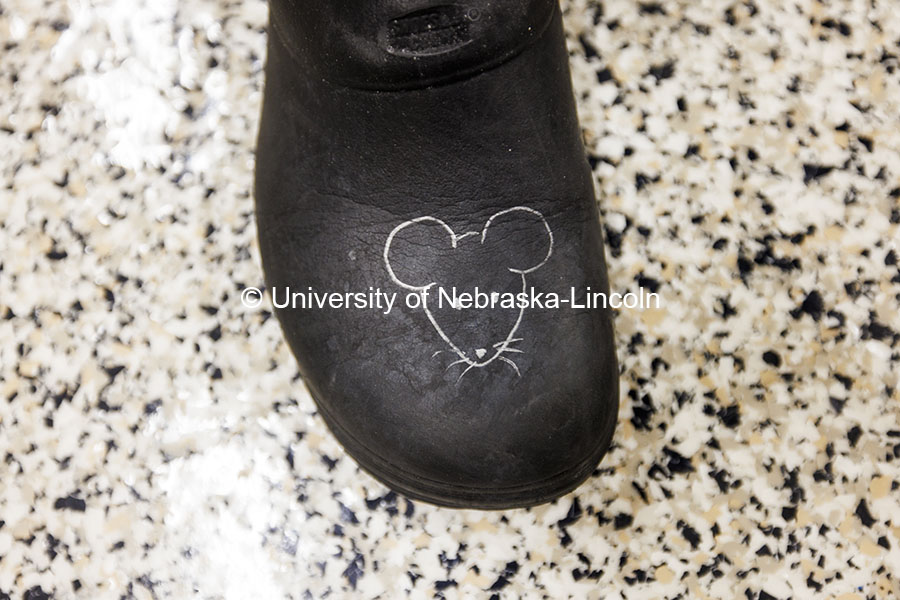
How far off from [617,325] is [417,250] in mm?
261

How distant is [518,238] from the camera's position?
59cm

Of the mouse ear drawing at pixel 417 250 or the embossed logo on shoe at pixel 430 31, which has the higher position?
the embossed logo on shoe at pixel 430 31

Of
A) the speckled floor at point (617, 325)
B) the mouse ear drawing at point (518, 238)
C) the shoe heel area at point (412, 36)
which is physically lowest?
the speckled floor at point (617, 325)

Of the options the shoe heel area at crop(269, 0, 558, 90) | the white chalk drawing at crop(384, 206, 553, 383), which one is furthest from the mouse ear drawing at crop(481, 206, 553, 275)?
the shoe heel area at crop(269, 0, 558, 90)

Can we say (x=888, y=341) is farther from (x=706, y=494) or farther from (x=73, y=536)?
(x=73, y=536)

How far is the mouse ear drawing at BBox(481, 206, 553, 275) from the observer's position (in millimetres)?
586

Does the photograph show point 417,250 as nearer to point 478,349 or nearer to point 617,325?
point 478,349

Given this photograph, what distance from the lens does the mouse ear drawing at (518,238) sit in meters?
0.59

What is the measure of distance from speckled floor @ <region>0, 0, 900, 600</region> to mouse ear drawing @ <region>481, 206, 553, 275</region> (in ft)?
0.66

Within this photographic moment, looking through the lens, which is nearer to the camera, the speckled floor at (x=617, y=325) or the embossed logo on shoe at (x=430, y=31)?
the embossed logo on shoe at (x=430, y=31)

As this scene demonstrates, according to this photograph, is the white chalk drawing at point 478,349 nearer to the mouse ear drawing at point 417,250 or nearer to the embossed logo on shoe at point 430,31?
the mouse ear drawing at point 417,250

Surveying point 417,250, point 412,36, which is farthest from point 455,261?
point 412,36

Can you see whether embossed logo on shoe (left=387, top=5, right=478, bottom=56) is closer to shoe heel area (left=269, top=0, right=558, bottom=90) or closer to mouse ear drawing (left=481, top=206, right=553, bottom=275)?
shoe heel area (left=269, top=0, right=558, bottom=90)

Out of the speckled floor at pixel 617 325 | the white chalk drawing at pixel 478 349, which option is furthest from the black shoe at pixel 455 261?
the speckled floor at pixel 617 325
